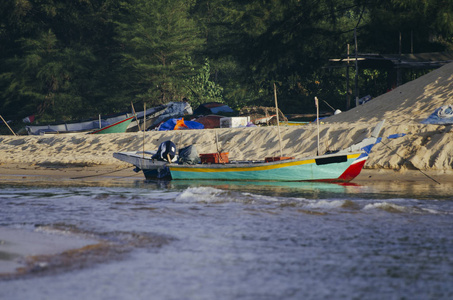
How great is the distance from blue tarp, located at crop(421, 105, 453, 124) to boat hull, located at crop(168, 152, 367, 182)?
5.35 m

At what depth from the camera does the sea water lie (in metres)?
7.54

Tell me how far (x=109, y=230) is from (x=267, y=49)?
108 feet

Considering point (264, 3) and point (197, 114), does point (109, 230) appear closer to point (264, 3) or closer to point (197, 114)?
point (197, 114)

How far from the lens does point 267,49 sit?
42469 millimetres

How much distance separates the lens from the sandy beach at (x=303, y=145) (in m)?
20.2

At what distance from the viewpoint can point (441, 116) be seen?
72.4 feet

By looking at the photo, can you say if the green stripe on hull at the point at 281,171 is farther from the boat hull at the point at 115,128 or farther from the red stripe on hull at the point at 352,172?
the boat hull at the point at 115,128

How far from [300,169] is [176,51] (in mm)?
34642

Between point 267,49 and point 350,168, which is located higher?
point 267,49

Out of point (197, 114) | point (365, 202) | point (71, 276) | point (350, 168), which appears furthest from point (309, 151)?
point (197, 114)

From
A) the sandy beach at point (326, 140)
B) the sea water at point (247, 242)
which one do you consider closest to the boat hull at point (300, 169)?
the sea water at point (247, 242)

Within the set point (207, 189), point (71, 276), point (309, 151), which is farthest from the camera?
point (309, 151)

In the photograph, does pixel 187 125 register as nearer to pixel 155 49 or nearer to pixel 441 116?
pixel 441 116

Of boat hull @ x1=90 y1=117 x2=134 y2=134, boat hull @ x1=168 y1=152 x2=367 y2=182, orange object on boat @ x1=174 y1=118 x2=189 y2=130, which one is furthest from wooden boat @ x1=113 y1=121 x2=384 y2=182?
boat hull @ x1=90 y1=117 x2=134 y2=134
